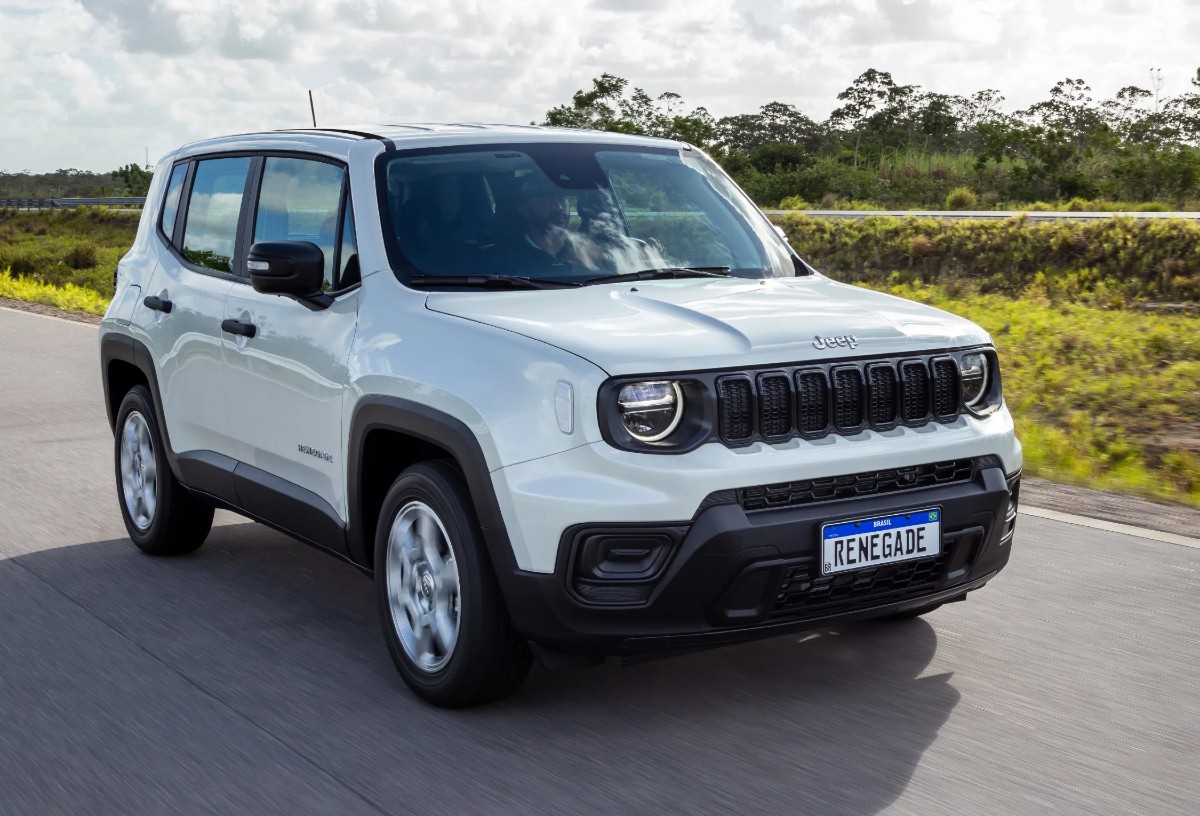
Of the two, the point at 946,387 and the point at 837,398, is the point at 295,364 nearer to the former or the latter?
the point at 837,398

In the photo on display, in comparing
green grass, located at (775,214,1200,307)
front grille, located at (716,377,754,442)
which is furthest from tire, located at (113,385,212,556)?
green grass, located at (775,214,1200,307)

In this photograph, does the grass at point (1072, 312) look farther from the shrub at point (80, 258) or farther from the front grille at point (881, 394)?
the shrub at point (80, 258)

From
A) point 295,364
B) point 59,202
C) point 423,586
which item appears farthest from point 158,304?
point 59,202

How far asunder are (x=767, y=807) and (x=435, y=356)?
163cm

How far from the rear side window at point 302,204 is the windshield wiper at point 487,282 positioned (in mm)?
430

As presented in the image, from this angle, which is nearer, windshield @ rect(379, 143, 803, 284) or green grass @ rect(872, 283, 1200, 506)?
windshield @ rect(379, 143, 803, 284)

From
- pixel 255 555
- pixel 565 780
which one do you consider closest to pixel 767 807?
pixel 565 780

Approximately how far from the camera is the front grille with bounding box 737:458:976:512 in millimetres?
3977

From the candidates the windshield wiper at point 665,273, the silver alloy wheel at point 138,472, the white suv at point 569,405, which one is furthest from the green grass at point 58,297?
the windshield wiper at point 665,273

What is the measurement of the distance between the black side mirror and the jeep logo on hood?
1.72 meters

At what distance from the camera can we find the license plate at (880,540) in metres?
4.03

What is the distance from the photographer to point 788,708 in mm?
4395

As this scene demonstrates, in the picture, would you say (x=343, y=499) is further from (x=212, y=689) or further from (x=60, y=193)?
(x=60, y=193)

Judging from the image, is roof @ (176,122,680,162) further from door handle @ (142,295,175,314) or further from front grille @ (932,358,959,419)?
front grille @ (932,358,959,419)
